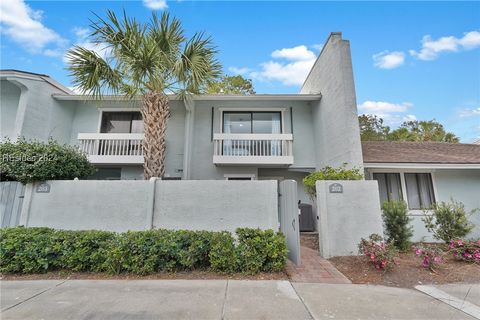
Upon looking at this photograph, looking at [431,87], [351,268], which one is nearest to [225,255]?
[351,268]

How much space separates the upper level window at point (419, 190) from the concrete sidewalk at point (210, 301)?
5.19m

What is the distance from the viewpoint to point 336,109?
784cm

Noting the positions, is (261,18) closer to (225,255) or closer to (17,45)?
(225,255)

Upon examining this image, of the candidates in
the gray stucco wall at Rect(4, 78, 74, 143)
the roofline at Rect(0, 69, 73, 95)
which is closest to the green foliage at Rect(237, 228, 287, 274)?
the gray stucco wall at Rect(4, 78, 74, 143)

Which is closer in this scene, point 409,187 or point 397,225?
point 397,225

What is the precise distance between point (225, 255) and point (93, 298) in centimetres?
229

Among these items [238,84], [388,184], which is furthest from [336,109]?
[238,84]

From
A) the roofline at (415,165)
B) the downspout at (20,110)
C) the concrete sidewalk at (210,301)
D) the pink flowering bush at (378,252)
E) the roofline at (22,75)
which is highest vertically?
the roofline at (22,75)

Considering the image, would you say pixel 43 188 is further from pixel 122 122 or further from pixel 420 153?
pixel 420 153

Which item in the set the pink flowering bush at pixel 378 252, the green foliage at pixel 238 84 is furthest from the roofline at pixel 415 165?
the green foliage at pixel 238 84

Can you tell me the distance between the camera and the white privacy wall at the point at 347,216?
218 inches

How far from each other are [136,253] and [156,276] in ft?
2.09

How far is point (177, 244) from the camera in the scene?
453 cm

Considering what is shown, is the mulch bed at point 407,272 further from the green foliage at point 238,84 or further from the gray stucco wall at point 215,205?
the green foliage at point 238,84
